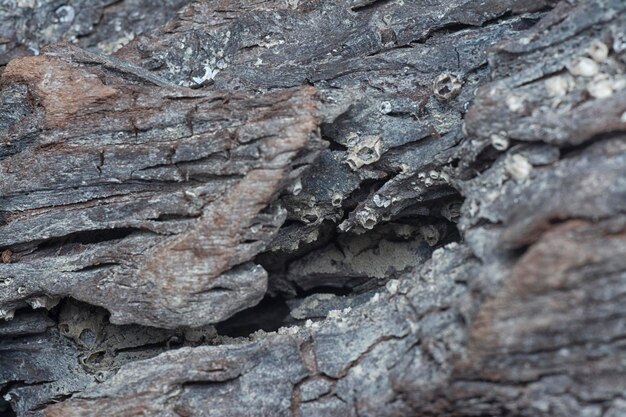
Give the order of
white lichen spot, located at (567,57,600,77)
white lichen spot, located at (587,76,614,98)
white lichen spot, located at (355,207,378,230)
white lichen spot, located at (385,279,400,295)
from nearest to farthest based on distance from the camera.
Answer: white lichen spot, located at (587,76,614,98) → white lichen spot, located at (567,57,600,77) → white lichen spot, located at (385,279,400,295) → white lichen spot, located at (355,207,378,230)

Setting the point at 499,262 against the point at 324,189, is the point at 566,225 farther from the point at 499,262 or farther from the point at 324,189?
the point at 324,189

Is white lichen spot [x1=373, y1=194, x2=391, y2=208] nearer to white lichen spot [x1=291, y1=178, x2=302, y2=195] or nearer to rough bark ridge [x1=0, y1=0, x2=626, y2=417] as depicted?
rough bark ridge [x1=0, y1=0, x2=626, y2=417]

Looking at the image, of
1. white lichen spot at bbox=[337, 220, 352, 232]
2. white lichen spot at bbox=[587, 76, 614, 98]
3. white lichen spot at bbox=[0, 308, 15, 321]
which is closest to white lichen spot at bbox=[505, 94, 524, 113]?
white lichen spot at bbox=[587, 76, 614, 98]

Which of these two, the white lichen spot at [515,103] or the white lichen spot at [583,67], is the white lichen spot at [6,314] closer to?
the white lichen spot at [515,103]

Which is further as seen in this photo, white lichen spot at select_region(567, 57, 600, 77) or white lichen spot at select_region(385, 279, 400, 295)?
white lichen spot at select_region(385, 279, 400, 295)

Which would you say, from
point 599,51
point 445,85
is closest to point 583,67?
point 599,51

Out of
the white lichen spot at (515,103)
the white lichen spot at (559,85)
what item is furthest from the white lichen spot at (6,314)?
the white lichen spot at (559,85)

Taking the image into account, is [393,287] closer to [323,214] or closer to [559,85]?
Answer: [323,214]
